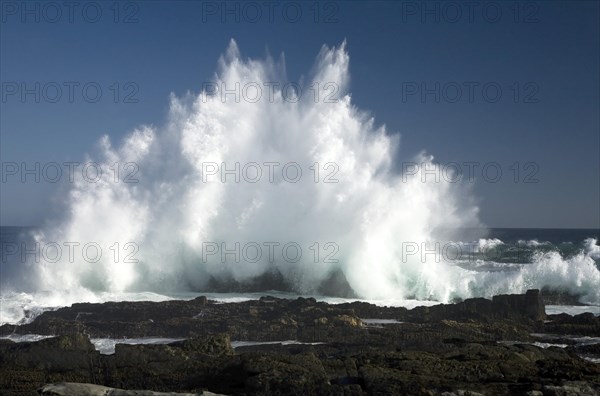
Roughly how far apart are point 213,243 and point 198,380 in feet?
79.7

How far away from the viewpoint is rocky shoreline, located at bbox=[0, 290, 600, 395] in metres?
10.5

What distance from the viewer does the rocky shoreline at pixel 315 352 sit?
1046cm

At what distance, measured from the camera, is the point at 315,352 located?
1401 cm

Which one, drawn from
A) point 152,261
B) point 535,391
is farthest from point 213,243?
point 535,391

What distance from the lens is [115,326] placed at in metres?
19.7

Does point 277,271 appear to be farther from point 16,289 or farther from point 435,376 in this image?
point 435,376

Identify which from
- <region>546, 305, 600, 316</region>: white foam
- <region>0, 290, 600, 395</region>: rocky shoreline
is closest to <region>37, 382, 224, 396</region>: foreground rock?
<region>0, 290, 600, 395</region>: rocky shoreline

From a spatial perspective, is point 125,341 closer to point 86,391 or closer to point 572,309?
→ point 86,391
